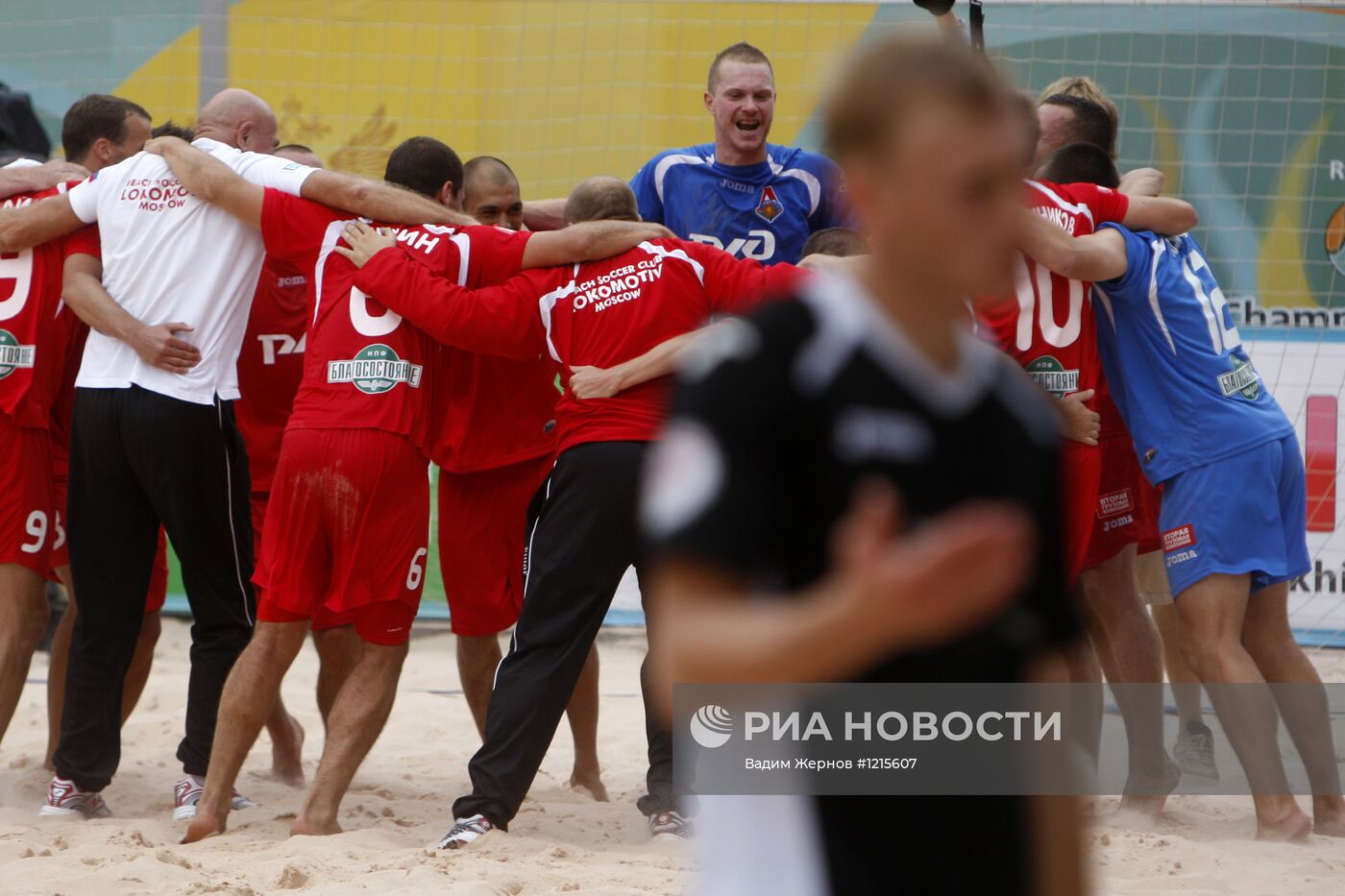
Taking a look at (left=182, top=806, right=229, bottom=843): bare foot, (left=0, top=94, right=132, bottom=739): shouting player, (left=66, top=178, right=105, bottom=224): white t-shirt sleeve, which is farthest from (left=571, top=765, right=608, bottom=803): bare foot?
(left=66, top=178, right=105, bottom=224): white t-shirt sleeve

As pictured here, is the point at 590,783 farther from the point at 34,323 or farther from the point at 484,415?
the point at 34,323

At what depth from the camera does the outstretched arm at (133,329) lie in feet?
15.8

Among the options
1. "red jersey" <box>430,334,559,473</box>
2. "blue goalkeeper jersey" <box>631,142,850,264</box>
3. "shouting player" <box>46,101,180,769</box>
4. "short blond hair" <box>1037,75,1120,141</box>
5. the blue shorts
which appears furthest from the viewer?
"blue goalkeeper jersey" <box>631,142,850,264</box>

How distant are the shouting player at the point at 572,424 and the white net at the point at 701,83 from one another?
3.48 metres

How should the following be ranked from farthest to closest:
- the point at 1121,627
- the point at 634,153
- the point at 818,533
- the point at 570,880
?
the point at 634,153, the point at 1121,627, the point at 570,880, the point at 818,533

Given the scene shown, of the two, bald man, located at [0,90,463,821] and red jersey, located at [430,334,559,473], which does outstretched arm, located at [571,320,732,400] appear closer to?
red jersey, located at [430,334,559,473]

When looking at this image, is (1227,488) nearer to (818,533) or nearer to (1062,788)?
(1062,788)

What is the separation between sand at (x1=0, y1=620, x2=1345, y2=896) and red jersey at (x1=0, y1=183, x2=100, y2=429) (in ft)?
4.78

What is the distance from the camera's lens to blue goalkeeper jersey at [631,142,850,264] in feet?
18.7

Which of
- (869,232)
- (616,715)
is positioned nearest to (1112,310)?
(616,715)

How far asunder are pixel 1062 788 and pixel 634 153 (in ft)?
24.1

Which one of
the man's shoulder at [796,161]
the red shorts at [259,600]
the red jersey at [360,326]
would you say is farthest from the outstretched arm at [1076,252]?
the red shorts at [259,600]

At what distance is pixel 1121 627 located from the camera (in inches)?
203

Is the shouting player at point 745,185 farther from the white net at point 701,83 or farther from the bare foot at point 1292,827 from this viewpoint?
the bare foot at point 1292,827
